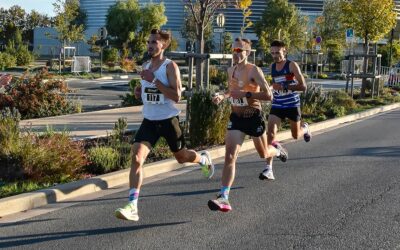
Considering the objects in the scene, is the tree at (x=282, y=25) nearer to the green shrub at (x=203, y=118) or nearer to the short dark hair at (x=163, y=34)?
the green shrub at (x=203, y=118)

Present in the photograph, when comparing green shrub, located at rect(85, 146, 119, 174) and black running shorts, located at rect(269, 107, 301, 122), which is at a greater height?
black running shorts, located at rect(269, 107, 301, 122)

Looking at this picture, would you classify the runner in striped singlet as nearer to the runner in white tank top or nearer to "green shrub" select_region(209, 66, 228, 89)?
the runner in white tank top

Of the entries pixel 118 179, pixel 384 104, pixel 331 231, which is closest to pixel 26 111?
pixel 118 179

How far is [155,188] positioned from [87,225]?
185cm

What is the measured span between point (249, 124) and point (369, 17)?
17872mm

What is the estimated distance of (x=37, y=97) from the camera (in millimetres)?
13891

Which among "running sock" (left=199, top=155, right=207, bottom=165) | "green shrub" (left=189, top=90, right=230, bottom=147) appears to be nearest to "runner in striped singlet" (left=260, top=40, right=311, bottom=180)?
"running sock" (left=199, top=155, right=207, bottom=165)

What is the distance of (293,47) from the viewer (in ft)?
165

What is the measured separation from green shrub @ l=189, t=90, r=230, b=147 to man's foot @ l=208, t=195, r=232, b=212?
4.18 meters

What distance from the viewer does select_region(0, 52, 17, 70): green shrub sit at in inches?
1427

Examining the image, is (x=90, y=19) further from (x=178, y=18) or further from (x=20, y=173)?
(x=20, y=173)

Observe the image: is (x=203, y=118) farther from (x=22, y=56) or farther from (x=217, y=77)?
(x=22, y=56)

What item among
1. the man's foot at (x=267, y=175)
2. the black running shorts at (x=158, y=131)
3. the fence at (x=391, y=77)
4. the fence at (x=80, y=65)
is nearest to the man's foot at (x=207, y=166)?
the man's foot at (x=267, y=175)

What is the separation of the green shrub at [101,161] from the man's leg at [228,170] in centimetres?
212
